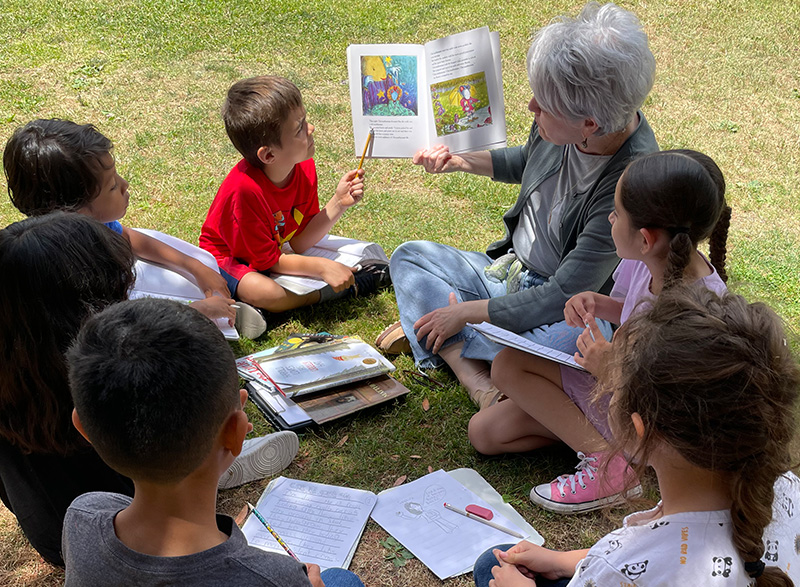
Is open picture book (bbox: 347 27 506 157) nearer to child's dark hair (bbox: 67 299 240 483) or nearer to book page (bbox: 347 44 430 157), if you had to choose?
book page (bbox: 347 44 430 157)

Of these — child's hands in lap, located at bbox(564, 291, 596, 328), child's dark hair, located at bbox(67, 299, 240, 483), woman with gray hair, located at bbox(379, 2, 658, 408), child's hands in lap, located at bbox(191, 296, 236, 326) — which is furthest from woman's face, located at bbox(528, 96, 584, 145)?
child's dark hair, located at bbox(67, 299, 240, 483)

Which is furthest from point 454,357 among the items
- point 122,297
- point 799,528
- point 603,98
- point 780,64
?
point 780,64

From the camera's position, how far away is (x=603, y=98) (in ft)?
9.70

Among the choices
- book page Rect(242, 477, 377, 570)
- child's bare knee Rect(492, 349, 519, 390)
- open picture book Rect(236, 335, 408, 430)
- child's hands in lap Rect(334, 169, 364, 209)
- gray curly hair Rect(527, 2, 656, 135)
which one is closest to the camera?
book page Rect(242, 477, 377, 570)

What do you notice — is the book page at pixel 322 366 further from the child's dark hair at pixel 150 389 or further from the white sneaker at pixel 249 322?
the child's dark hair at pixel 150 389

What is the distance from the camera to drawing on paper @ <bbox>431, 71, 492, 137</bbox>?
361 centimetres

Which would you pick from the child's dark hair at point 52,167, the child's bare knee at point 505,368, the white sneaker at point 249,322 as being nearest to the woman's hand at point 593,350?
the child's bare knee at point 505,368

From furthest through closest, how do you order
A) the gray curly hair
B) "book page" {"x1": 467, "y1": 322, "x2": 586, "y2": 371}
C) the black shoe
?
the black shoe, the gray curly hair, "book page" {"x1": 467, "y1": 322, "x2": 586, "y2": 371}

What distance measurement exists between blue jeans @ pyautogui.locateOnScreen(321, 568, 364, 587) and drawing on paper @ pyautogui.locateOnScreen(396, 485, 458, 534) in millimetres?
592

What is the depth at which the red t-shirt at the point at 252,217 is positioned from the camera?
396 centimetres

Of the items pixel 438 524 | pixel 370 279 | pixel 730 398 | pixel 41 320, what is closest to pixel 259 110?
pixel 370 279

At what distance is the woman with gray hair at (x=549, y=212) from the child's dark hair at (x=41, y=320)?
170 cm

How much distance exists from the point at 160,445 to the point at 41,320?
0.90 metres

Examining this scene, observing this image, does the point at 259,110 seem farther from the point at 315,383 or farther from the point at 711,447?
the point at 711,447
